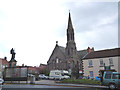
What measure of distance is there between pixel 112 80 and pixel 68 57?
3661 cm

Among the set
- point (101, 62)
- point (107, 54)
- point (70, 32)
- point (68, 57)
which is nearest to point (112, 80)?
point (101, 62)

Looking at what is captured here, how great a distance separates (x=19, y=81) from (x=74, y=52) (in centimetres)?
3201

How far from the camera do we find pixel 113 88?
17.0m

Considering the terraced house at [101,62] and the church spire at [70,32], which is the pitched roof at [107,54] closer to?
the terraced house at [101,62]

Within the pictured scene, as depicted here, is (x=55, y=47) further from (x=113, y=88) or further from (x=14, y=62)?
(x=113, y=88)

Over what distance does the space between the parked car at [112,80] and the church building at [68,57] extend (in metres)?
32.3

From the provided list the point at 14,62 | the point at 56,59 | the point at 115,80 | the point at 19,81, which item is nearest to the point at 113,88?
the point at 115,80

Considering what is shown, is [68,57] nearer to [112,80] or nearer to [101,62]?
[101,62]

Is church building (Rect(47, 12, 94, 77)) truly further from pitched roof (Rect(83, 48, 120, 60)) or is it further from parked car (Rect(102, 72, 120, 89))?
parked car (Rect(102, 72, 120, 89))

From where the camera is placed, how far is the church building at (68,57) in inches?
2075

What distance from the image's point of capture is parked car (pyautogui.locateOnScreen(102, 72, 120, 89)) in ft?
55.1

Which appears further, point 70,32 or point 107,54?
point 70,32

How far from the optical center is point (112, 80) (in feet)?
56.5

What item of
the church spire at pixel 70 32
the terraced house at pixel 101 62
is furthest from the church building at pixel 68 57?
the terraced house at pixel 101 62
